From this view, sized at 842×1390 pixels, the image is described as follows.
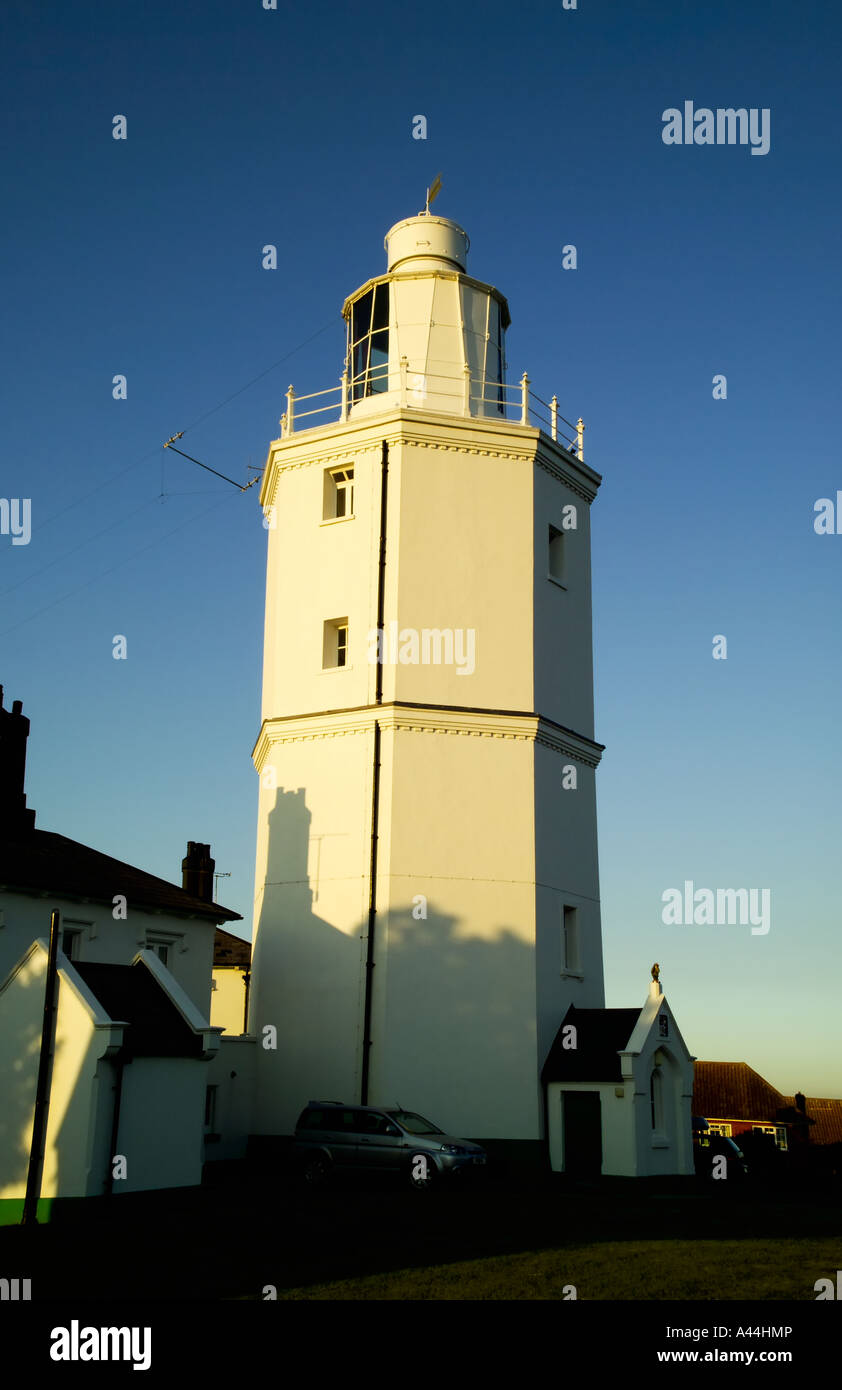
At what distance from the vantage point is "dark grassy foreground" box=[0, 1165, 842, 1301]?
42.6 feet

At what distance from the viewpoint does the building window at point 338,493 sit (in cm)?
3219

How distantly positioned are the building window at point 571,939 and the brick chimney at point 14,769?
13764mm

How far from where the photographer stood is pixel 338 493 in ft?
107

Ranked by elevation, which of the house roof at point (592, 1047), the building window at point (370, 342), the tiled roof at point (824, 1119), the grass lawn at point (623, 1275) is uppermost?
the building window at point (370, 342)

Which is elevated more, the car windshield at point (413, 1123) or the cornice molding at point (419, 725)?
the cornice molding at point (419, 725)

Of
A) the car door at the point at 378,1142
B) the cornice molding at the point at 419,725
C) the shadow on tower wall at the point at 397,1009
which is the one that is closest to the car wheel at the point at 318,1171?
the car door at the point at 378,1142

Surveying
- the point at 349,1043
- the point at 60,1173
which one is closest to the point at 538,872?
the point at 349,1043

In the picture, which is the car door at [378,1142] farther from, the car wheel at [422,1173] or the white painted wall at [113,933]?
the white painted wall at [113,933]

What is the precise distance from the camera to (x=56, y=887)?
2811 centimetres

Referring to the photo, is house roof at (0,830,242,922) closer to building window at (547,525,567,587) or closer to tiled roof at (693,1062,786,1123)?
building window at (547,525,567,587)

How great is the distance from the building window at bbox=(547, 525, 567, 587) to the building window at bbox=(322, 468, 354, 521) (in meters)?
5.42

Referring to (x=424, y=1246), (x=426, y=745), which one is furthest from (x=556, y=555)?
(x=424, y=1246)

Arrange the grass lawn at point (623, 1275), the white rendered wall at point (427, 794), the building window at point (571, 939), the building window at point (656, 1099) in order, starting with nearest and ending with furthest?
the grass lawn at point (623, 1275) < the white rendered wall at point (427, 794) < the building window at point (656, 1099) < the building window at point (571, 939)
